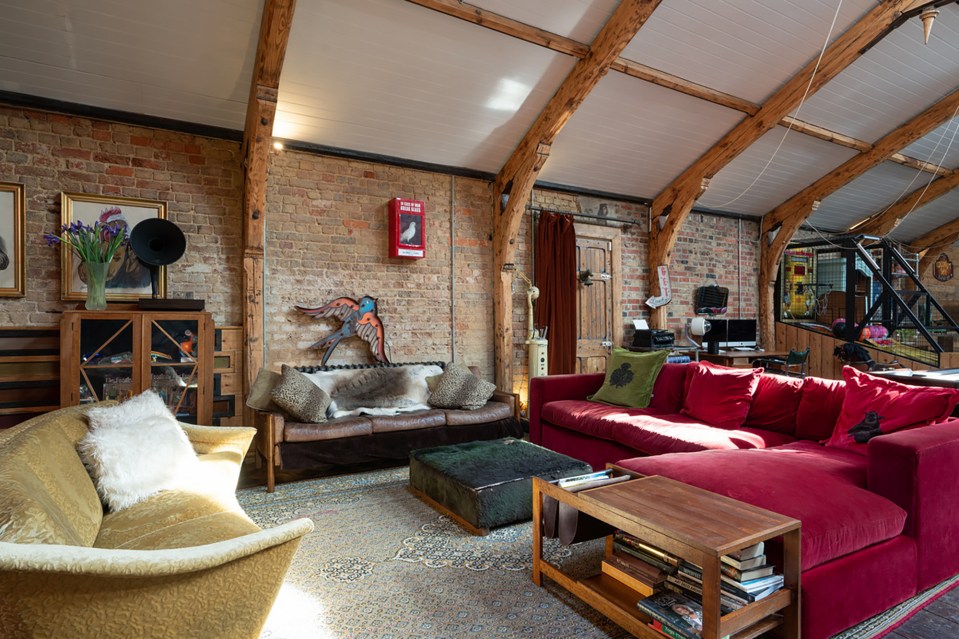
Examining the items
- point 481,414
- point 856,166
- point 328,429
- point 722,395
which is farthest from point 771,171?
point 328,429

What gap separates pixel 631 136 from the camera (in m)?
5.79

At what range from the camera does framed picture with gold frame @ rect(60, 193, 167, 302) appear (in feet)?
13.2

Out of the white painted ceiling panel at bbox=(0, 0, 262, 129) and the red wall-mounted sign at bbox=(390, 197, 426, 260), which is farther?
the red wall-mounted sign at bbox=(390, 197, 426, 260)

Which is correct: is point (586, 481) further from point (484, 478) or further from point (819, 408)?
point (819, 408)

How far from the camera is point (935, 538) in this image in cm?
221

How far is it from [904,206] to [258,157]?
30.6ft

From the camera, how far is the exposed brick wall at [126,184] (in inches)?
155

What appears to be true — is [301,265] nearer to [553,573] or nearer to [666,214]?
[553,573]

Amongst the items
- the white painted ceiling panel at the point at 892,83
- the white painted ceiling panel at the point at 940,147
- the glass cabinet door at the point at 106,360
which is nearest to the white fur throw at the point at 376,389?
the glass cabinet door at the point at 106,360

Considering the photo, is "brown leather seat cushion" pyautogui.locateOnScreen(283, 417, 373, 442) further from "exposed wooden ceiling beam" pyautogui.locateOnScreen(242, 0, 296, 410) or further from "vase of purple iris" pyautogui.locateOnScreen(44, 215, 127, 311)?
"vase of purple iris" pyautogui.locateOnScreen(44, 215, 127, 311)

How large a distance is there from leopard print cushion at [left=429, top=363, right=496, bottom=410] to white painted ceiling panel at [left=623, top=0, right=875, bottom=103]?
325 centimetres

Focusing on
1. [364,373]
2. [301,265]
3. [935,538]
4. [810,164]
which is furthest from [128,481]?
[810,164]

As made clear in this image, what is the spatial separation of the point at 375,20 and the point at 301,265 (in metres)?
2.19

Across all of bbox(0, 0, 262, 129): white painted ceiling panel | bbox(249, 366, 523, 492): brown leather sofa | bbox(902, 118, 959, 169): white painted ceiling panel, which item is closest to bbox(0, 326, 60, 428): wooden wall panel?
bbox(249, 366, 523, 492): brown leather sofa
